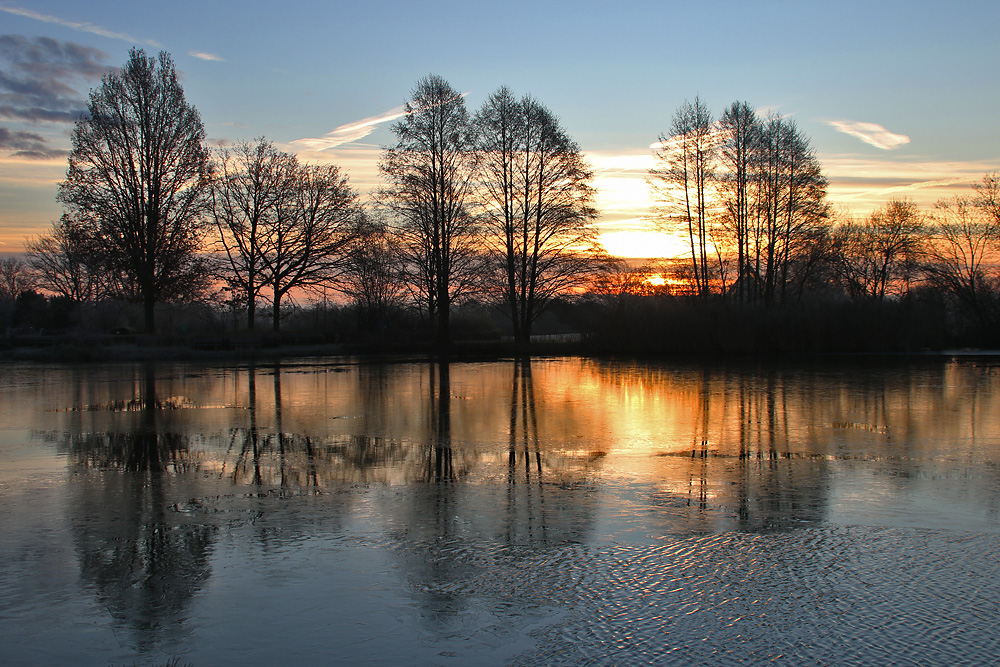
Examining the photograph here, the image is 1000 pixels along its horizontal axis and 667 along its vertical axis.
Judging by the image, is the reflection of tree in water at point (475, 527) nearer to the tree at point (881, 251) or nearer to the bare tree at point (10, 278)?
the tree at point (881, 251)

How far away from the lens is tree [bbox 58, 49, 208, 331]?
106ft

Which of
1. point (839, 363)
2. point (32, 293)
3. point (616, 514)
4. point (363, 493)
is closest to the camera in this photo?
point (616, 514)

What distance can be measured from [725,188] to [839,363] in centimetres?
1223

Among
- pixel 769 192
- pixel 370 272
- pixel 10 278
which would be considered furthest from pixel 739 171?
pixel 10 278

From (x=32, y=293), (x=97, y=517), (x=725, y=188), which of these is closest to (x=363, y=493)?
(x=97, y=517)

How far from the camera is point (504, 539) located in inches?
207

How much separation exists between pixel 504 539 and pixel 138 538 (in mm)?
2798

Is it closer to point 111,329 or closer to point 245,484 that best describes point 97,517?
point 245,484

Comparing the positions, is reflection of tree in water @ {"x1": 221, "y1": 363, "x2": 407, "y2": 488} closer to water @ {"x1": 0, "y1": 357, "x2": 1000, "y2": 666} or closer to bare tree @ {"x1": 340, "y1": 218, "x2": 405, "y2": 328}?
water @ {"x1": 0, "y1": 357, "x2": 1000, "y2": 666}

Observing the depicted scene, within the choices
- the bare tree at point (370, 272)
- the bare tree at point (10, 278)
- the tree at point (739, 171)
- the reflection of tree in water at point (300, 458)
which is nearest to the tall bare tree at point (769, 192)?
the tree at point (739, 171)

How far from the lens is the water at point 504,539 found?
371 cm

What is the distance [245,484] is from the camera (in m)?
7.15

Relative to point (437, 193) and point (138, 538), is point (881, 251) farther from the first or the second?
point (138, 538)

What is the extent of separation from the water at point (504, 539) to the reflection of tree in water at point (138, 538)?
0.03 metres
